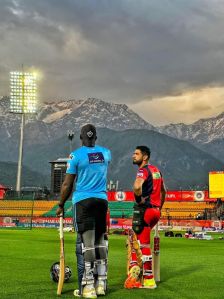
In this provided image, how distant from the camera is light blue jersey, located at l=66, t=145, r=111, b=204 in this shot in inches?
342

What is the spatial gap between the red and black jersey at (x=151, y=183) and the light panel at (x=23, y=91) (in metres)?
87.8

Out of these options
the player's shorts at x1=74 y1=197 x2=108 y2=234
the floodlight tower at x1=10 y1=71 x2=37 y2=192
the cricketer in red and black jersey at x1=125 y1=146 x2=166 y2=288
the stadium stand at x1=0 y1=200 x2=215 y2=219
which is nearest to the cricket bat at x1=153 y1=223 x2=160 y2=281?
the cricketer in red and black jersey at x1=125 y1=146 x2=166 y2=288

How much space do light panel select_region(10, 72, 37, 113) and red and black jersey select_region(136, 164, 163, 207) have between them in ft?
288

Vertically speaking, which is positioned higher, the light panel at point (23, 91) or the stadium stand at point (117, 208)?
the light panel at point (23, 91)

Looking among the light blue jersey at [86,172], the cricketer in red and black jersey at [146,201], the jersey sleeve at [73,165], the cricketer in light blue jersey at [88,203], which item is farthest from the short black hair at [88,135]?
the cricketer in red and black jersey at [146,201]

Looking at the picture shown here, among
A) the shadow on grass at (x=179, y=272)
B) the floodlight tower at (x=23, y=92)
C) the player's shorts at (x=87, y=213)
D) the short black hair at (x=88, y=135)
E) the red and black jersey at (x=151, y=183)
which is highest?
the floodlight tower at (x=23, y=92)

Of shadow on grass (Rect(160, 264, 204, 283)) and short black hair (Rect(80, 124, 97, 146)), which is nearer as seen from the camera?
short black hair (Rect(80, 124, 97, 146))

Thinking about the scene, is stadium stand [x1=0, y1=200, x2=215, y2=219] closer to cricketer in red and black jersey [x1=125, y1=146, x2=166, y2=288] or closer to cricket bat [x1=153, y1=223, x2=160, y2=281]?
cricket bat [x1=153, y1=223, x2=160, y2=281]

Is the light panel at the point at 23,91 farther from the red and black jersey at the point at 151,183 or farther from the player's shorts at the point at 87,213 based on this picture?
the player's shorts at the point at 87,213

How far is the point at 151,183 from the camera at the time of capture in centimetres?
952

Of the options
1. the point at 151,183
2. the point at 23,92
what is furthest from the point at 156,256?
the point at 23,92

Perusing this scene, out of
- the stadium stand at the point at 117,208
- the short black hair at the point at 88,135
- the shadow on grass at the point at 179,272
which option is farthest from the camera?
the stadium stand at the point at 117,208

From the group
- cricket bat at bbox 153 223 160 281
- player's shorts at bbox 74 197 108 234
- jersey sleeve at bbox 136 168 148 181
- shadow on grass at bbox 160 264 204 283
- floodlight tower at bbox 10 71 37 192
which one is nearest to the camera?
player's shorts at bbox 74 197 108 234

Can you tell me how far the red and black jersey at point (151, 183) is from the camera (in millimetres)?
9438
